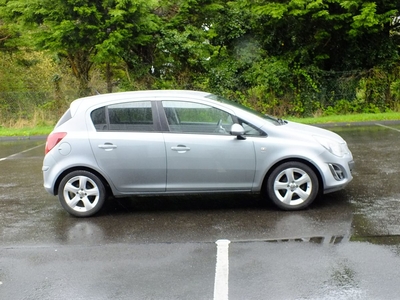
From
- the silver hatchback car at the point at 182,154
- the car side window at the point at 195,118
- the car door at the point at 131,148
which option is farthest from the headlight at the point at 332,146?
the car door at the point at 131,148

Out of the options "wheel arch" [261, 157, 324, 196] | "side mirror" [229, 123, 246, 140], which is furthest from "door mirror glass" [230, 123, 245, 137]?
"wheel arch" [261, 157, 324, 196]

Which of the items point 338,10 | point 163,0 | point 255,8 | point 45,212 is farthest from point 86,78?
point 45,212

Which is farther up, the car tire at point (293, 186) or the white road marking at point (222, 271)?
the car tire at point (293, 186)

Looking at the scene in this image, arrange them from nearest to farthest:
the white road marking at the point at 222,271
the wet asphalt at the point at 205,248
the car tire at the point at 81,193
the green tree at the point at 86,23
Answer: the white road marking at the point at 222,271, the wet asphalt at the point at 205,248, the car tire at the point at 81,193, the green tree at the point at 86,23

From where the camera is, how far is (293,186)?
19.8 feet

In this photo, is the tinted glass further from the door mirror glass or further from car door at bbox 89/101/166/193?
the door mirror glass

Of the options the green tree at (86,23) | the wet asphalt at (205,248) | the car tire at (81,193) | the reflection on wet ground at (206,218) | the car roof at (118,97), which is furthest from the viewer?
the green tree at (86,23)

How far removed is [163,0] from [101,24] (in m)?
3.20

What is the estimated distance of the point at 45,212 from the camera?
6.61m

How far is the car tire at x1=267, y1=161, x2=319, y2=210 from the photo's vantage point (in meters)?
6.01

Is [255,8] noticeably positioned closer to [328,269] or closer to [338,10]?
[338,10]

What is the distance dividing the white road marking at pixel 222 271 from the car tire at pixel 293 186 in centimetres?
129

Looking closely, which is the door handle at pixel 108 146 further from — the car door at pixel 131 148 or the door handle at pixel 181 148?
the door handle at pixel 181 148

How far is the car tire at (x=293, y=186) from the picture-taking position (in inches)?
237
